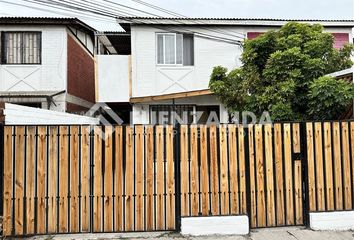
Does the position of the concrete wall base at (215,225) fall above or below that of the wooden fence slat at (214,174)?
below

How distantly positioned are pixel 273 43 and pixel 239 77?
3.83 feet

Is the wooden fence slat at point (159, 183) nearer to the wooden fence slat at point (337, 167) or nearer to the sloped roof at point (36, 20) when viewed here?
the wooden fence slat at point (337, 167)

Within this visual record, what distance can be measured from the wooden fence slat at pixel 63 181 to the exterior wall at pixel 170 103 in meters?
7.72

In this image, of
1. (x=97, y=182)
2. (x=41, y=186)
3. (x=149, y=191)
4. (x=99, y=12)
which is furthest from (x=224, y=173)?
(x=99, y=12)

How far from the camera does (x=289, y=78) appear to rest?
7203 mm

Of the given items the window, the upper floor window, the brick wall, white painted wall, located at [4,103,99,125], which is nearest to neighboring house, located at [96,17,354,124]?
the upper floor window

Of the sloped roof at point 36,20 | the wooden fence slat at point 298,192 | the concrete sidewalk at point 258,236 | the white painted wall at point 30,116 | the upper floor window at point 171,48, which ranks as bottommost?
the concrete sidewalk at point 258,236

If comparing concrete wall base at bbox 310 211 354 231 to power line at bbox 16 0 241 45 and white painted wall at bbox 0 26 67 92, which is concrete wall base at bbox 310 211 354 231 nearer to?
power line at bbox 16 0 241 45

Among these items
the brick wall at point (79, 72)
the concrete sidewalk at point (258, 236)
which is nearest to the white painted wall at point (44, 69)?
the brick wall at point (79, 72)

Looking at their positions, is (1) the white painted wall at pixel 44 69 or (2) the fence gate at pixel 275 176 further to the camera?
(1) the white painted wall at pixel 44 69

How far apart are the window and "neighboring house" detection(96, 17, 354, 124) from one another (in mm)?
3709

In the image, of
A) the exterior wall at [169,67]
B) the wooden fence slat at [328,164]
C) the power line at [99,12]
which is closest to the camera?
the wooden fence slat at [328,164]

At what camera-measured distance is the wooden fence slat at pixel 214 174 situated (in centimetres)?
534

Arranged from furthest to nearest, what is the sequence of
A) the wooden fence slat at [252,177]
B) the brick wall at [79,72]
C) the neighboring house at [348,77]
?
the brick wall at [79,72] < the neighboring house at [348,77] < the wooden fence slat at [252,177]
